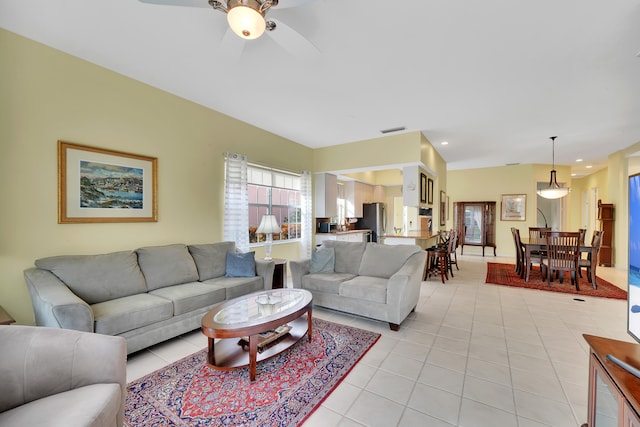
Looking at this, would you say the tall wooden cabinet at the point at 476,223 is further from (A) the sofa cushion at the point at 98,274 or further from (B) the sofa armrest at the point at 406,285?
(A) the sofa cushion at the point at 98,274

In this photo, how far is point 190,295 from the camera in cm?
266

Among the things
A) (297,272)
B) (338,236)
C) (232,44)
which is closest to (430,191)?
(338,236)

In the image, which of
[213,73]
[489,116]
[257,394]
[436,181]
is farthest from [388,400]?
[436,181]

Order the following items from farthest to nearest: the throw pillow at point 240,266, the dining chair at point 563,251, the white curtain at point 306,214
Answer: the white curtain at point 306,214, the dining chair at point 563,251, the throw pillow at point 240,266

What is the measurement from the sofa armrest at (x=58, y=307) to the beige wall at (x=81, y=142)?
1.72 feet

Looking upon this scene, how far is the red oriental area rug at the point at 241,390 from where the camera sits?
5.36ft

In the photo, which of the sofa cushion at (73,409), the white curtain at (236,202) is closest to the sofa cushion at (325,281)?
the white curtain at (236,202)

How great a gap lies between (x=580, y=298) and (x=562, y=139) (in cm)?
328

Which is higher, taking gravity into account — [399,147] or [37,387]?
[399,147]

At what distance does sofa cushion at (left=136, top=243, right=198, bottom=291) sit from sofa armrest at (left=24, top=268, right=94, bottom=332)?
0.74 metres

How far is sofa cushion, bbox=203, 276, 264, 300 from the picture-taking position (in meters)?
3.03

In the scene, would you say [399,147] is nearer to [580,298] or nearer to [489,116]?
[489,116]

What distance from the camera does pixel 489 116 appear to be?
160 inches

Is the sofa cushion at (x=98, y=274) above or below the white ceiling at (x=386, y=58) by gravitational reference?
below
